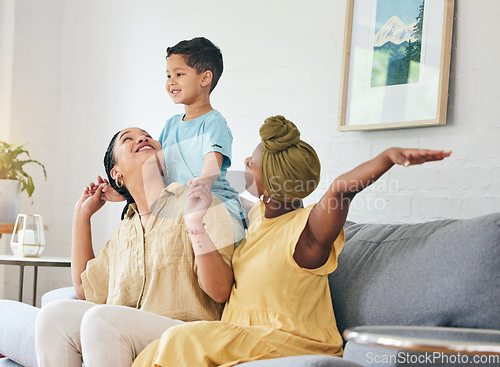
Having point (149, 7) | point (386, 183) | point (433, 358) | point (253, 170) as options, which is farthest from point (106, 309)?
point (149, 7)

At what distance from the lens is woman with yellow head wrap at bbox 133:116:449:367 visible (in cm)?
132

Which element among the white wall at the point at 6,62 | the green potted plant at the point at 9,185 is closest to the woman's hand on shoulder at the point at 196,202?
the green potted plant at the point at 9,185

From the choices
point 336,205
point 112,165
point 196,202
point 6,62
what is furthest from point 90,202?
point 6,62

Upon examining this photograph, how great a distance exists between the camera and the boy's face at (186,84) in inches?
80.5

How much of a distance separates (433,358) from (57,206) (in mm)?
2868

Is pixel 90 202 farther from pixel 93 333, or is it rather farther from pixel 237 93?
pixel 237 93

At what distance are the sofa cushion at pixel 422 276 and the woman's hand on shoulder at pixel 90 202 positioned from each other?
912 mm

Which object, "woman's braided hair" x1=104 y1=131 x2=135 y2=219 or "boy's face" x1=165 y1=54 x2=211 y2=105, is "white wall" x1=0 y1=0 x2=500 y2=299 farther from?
"woman's braided hair" x1=104 y1=131 x2=135 y2=219

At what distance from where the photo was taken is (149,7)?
3.23 metres

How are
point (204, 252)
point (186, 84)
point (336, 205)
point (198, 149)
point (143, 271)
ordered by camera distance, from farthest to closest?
point (186, 84)
point (198, 149)
point (143, 271)
point (204, 252)
point (336, 205)

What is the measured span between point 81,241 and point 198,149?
525mm

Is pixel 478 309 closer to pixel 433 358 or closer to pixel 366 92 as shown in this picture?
pixel 433 358

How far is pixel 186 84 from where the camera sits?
2.04m

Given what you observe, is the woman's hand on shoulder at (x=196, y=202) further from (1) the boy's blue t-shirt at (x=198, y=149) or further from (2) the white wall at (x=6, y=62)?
(2) the white wall at (x=6, y=62)
